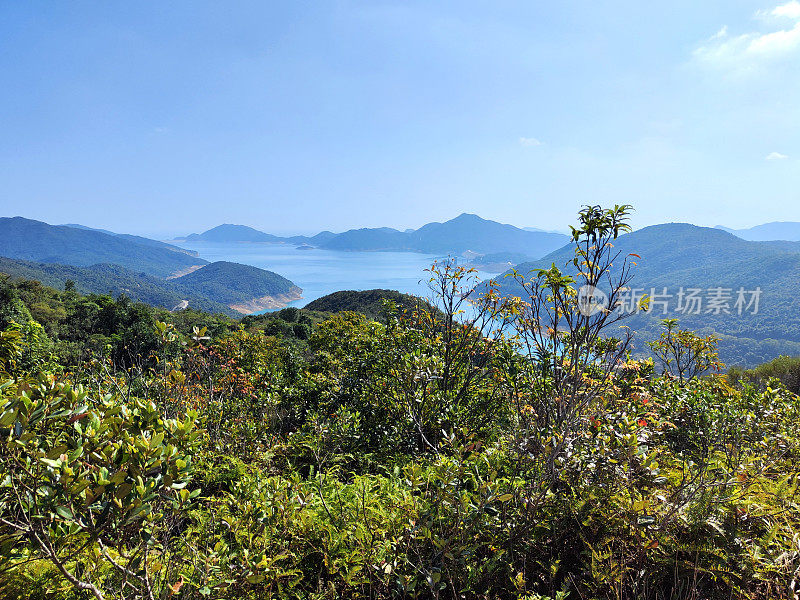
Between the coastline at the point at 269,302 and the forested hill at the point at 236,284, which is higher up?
the forested hill at the point at 236,284

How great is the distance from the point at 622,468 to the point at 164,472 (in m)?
2.26

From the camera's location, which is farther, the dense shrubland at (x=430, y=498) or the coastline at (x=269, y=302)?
the coastline at (x=269, y=302)

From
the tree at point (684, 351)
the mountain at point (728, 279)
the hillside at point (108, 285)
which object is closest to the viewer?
the tree at point (684, 351)

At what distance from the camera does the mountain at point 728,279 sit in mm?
71250

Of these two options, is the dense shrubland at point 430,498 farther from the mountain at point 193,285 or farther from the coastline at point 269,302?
the coastline at point 269,302

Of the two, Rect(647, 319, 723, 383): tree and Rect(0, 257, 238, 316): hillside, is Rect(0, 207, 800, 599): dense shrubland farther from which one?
Rect(0, 257, 238, 316): hillside

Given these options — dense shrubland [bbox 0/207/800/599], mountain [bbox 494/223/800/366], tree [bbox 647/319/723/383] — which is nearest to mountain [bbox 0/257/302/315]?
mountain [bbox 494/223/800/366]

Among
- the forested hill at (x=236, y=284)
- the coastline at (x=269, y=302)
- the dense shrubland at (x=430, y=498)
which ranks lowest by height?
the coastline at (x=269, y=302)

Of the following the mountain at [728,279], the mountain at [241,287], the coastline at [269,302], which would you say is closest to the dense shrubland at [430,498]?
the mountain at [728,279]

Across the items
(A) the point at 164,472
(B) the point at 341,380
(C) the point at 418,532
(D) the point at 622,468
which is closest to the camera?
(A) the point at 164,472

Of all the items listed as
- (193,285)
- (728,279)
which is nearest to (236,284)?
(193,285)

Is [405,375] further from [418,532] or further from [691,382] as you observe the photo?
[691,382]

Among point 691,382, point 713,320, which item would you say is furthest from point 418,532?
point 713,320

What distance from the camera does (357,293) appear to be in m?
55.8
